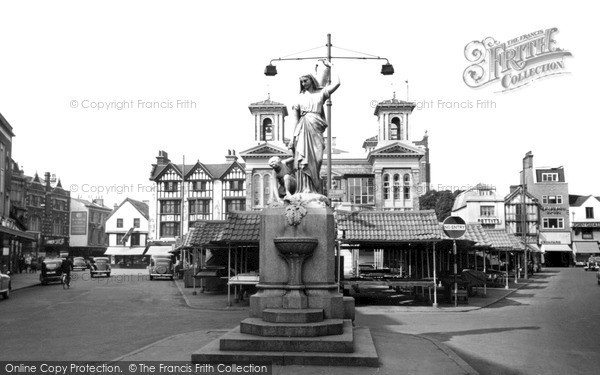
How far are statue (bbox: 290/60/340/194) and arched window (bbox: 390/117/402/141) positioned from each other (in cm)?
5011

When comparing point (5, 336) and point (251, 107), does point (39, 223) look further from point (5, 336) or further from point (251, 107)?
point (5, 336)

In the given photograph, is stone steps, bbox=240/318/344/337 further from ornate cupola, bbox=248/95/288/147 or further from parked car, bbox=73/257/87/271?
Answer: parked car, bbox=73/257/87/271

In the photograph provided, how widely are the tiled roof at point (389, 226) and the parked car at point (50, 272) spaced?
22.0 metres

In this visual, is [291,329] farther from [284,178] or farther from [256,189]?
[256,189]

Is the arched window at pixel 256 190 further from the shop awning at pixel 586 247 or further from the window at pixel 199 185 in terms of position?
the shop awning at pixel 586 247

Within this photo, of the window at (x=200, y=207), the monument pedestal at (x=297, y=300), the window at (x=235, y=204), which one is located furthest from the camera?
the window at (x=200, y=207)

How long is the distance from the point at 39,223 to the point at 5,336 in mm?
69843

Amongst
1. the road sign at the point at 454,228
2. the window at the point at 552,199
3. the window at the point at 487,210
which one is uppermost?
the window at the point at 552,199

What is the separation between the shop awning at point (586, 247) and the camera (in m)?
74.4

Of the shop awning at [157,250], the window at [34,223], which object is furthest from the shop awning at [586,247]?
the window at [34,223]

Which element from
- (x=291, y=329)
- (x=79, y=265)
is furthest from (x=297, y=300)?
(x=79, y=265)

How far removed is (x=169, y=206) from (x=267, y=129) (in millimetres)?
17263

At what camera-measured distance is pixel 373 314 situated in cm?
1853

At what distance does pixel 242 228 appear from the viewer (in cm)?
2217
